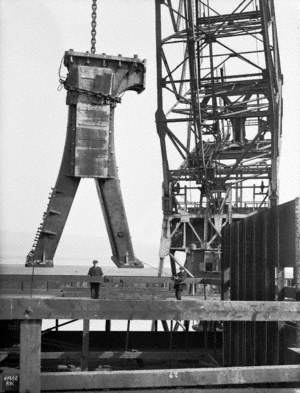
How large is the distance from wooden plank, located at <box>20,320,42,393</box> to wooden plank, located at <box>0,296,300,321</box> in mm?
156

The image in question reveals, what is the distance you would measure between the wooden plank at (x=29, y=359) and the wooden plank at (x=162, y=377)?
155mm

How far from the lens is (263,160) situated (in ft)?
67.9

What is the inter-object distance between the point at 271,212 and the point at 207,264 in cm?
1273

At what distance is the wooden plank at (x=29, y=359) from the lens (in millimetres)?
5441

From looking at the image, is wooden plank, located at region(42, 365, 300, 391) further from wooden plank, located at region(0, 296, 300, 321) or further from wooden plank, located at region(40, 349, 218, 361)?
wooden plank, located at region(40, 349, 218, 361)

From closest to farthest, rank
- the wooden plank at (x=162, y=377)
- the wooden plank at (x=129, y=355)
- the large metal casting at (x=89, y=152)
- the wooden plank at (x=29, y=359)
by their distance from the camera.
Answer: the wooden plank at (x=29, y=359) → the wooden plank at (x=162, y=377) → the wooden plank at (x=129, y=355) → the large metal casting at (x=89, y=152)

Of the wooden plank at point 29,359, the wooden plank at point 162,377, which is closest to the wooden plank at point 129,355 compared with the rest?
the wooden plank at point 162,377

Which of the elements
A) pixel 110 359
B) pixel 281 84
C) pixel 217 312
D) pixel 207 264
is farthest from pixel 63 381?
pixel 281 84

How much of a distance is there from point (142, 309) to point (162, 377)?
0.78m

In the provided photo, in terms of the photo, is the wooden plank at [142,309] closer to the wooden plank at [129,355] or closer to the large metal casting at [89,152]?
the wooden plank at [129,355]

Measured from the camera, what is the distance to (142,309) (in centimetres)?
573

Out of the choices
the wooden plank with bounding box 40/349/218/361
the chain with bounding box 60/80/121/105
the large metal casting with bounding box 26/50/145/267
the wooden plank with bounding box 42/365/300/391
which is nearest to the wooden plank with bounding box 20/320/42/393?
the wooden plank with bounding box 42/365/300/391

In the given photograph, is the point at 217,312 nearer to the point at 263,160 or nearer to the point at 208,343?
the point at 208,343

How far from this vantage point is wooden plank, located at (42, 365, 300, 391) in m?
5.68
